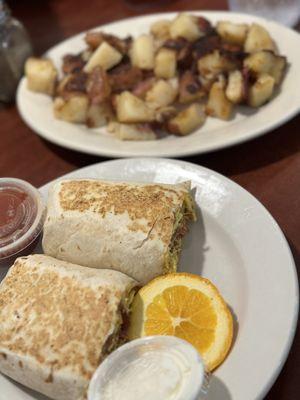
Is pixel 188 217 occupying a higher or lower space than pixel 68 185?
lower

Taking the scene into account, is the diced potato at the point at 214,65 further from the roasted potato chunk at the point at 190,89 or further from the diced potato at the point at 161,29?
the diced potato at the point at 161,29

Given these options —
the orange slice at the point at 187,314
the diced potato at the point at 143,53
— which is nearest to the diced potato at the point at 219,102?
the diced potato at the point at 143,53

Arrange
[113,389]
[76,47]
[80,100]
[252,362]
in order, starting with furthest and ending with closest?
[76,47] < [80,100] < [252,362] < [113,389]

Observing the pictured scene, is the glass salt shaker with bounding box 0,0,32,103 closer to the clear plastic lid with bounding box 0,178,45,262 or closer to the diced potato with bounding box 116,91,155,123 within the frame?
the diced potato with bounding box 116,91,155,123

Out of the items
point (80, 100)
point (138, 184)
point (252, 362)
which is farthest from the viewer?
point (80, 100)

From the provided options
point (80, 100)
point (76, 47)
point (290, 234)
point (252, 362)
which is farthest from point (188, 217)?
point (76, 47)

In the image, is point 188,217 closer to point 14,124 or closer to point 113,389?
point 113,389

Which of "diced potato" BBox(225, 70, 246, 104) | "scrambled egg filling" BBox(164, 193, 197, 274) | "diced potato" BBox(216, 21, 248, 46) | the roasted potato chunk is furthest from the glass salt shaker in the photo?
"scrambled egg filling" BBox(164, 193, 197, 274)
